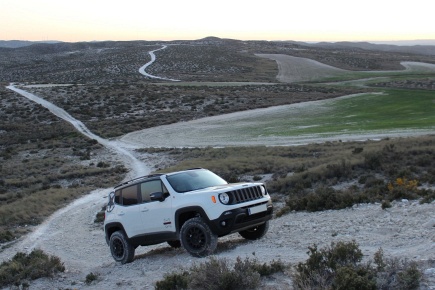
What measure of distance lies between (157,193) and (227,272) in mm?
3970

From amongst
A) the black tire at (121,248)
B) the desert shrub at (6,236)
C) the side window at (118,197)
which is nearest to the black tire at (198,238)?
the black tire at (121,248)

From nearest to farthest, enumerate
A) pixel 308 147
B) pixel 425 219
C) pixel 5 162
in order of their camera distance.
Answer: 1. pixel 425 219
2. pixel 308 147
3. pixel 5 162

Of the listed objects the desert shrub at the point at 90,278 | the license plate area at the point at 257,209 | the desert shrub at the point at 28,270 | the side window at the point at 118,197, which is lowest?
the desert shrub at the point at 28,270

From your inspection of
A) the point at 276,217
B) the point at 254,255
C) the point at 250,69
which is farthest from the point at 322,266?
the point at 250,69

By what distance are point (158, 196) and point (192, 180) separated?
0.94m

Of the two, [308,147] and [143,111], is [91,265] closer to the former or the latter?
[308,147]

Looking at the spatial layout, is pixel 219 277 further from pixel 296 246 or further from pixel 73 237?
pixel 73 237

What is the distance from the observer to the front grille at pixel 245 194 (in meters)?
11.5

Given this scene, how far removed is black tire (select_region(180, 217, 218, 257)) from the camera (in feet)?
37.3

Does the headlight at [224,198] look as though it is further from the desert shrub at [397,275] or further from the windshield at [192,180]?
the desert shrub at [397,275]

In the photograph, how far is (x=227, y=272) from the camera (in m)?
8.66

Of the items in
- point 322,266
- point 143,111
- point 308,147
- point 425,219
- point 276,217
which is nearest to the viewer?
point 322,266

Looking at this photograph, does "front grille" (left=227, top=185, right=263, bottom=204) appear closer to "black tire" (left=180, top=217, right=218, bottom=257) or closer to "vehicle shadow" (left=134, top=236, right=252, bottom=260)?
"black tire" (left=180, top=217, right=218, bottom=257)

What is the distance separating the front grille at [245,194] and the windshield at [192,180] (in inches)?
41.6
